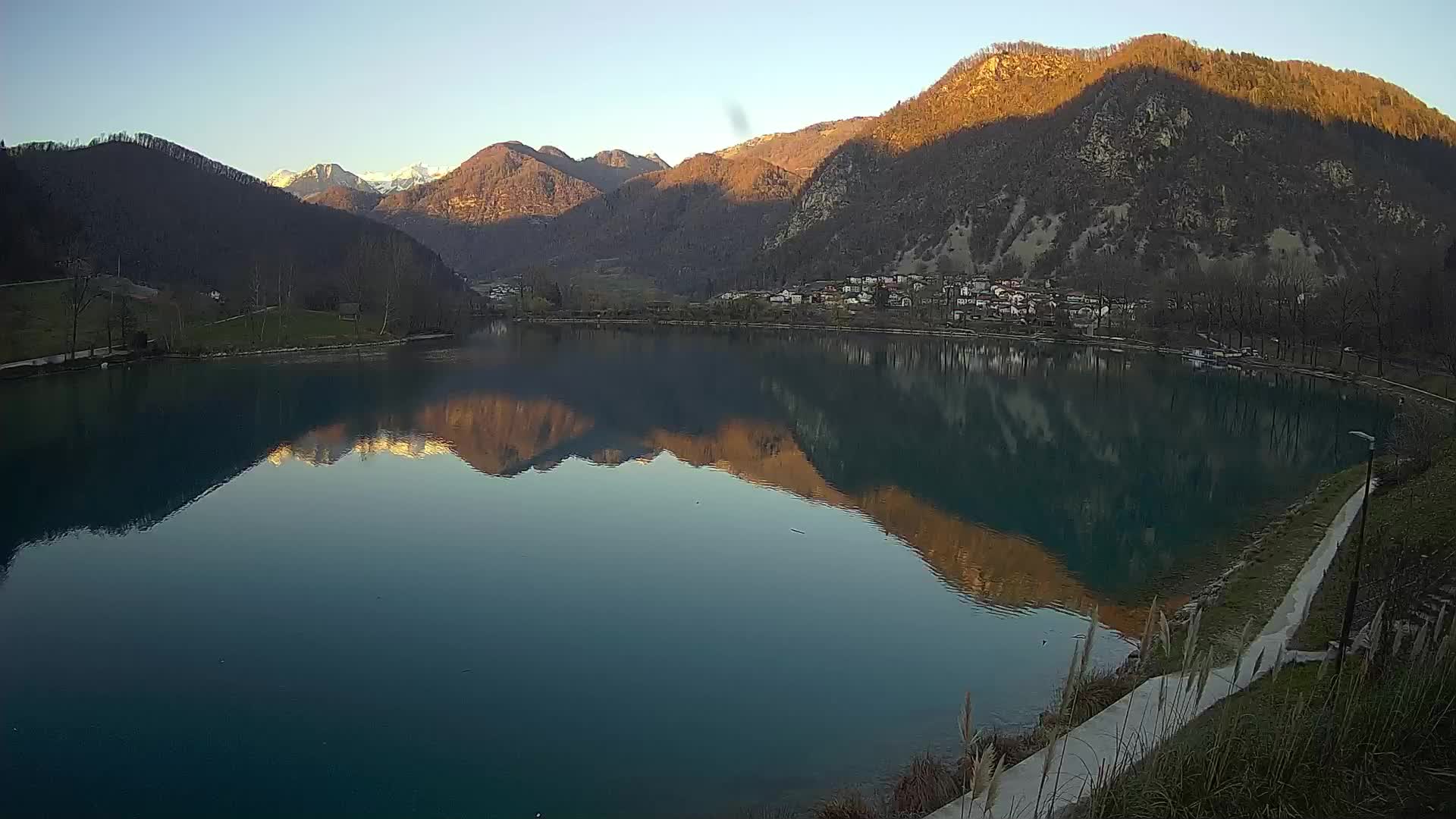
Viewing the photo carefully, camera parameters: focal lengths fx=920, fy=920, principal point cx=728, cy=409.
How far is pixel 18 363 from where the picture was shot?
47.1 m

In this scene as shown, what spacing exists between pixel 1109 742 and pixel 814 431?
2863 cm

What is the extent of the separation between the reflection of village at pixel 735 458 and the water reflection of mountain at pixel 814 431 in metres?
0.16

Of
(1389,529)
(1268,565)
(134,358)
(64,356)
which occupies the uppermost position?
(64,356)

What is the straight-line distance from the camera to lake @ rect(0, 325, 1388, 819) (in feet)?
34.3

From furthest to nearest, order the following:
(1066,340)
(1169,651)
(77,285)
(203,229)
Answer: (203,229) < (1066,340) < (77,285) < (1169,651)

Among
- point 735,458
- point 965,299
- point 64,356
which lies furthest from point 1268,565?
point 965,299

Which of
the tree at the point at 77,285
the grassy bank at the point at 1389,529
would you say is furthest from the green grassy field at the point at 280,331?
the grassy bank at the point at 1389,529

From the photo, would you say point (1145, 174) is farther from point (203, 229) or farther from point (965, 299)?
point (203, 229)

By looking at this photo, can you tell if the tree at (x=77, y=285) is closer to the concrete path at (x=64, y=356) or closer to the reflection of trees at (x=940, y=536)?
the concrete path at (x=64, y=356)

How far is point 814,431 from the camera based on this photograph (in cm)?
3744

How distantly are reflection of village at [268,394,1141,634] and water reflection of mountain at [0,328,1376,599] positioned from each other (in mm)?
165

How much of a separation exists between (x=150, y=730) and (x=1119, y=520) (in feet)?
69.0

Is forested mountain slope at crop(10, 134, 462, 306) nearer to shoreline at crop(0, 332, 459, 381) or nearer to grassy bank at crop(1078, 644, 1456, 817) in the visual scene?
shoreline at crop(0, 332, 459, 381)

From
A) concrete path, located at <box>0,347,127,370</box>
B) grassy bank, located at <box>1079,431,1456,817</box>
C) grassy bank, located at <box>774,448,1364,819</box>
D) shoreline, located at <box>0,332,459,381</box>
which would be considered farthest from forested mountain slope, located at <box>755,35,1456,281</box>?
grassy bank, located at <box>1079,431,1456,817</box>
